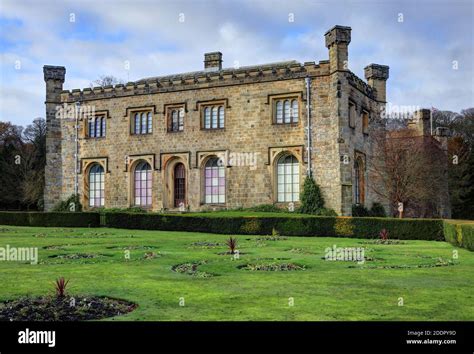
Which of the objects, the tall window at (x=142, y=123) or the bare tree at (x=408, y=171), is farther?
the bare tree at (x=408, y=171)

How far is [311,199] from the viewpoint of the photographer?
3269 cm

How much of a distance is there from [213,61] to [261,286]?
3336 cm

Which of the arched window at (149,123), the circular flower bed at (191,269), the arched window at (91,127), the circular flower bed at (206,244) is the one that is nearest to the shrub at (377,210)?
the arched window at (149,123)

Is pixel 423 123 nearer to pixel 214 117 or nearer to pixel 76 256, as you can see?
pixel 214 117

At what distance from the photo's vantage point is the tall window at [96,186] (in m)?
39.8

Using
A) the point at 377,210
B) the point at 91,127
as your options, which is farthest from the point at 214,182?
the point at 377,210

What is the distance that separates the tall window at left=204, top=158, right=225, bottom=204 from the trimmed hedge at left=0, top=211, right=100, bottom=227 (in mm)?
7485

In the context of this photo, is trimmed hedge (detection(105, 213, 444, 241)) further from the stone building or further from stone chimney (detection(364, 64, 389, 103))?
stone chimney (detection(364, 64, 389, 103))

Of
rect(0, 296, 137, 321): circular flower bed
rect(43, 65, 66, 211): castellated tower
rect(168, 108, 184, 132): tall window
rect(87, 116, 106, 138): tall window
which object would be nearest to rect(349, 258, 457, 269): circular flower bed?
rect(0, 296, 137, 321): circular flower bed

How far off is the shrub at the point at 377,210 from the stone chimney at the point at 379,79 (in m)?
8.21

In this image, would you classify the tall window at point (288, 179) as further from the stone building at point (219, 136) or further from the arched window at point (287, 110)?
the arched window at point (287, 110)

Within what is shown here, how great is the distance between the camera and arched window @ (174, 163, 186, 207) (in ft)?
123
